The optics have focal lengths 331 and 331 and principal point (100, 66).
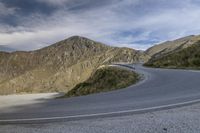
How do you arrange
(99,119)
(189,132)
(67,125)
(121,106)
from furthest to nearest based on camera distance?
(121,106), (99,119), (67,125), (189,132)

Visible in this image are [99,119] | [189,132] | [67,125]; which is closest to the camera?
[189,132]

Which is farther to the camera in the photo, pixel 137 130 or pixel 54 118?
pixel 54 118

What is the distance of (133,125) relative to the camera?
8.19m

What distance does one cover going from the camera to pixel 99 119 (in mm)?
9336

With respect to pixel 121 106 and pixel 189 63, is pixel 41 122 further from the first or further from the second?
pixel 189 63

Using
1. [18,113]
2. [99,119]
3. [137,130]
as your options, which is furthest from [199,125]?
[18,113]

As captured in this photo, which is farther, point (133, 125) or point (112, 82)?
point (112, 82)

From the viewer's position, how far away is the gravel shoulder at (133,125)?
7684 mm

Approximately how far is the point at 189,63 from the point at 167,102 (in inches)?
1387

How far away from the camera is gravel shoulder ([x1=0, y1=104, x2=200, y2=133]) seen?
25.2 feet

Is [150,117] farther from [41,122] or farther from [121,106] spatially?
[41,122]

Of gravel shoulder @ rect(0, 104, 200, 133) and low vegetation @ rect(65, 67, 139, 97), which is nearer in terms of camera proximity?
gravel shoulder @ rect(0, 104, 200, 133)

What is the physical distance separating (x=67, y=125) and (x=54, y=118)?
3.74ft

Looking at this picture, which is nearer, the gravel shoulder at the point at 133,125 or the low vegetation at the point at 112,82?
the gravel shoulder at the point at 133,125
